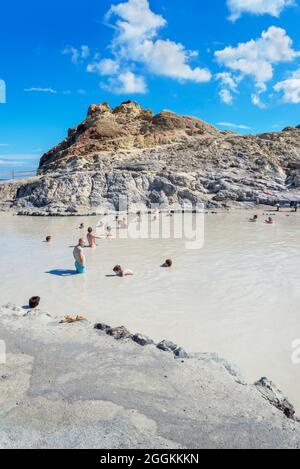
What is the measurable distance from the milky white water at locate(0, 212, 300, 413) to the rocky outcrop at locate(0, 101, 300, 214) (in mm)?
14812

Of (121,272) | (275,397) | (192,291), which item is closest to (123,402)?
(275,397)

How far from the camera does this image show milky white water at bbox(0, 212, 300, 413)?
692 centimetres

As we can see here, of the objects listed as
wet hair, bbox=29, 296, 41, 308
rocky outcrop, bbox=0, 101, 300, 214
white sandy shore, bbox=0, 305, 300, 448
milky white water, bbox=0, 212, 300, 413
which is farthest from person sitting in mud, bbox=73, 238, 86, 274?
rocky outcrop, bbox=0, 101, 300, 214

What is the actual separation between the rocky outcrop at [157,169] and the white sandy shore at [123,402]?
24.6m

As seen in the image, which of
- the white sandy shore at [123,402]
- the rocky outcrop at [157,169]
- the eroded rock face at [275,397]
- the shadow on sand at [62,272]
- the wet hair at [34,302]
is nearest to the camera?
the white sandy shore at [123,402]

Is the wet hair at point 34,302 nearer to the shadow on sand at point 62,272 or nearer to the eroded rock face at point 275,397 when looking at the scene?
the shadow on sand at point 62,272

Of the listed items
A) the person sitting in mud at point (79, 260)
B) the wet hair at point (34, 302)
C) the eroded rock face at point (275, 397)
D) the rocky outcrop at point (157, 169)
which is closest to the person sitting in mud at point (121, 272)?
the person sitting in mud at point (79, 260)

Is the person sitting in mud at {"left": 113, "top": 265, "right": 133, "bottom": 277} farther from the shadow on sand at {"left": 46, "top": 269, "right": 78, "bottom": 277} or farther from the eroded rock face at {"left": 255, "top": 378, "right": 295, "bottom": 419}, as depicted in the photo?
the eroded rock face at {"left": 255, "top": 378, "right": 295, "bottom": 419}

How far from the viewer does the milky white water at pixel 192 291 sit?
6918 mm

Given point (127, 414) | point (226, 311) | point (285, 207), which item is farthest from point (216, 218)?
point (127, 414)

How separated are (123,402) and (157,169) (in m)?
31.6
